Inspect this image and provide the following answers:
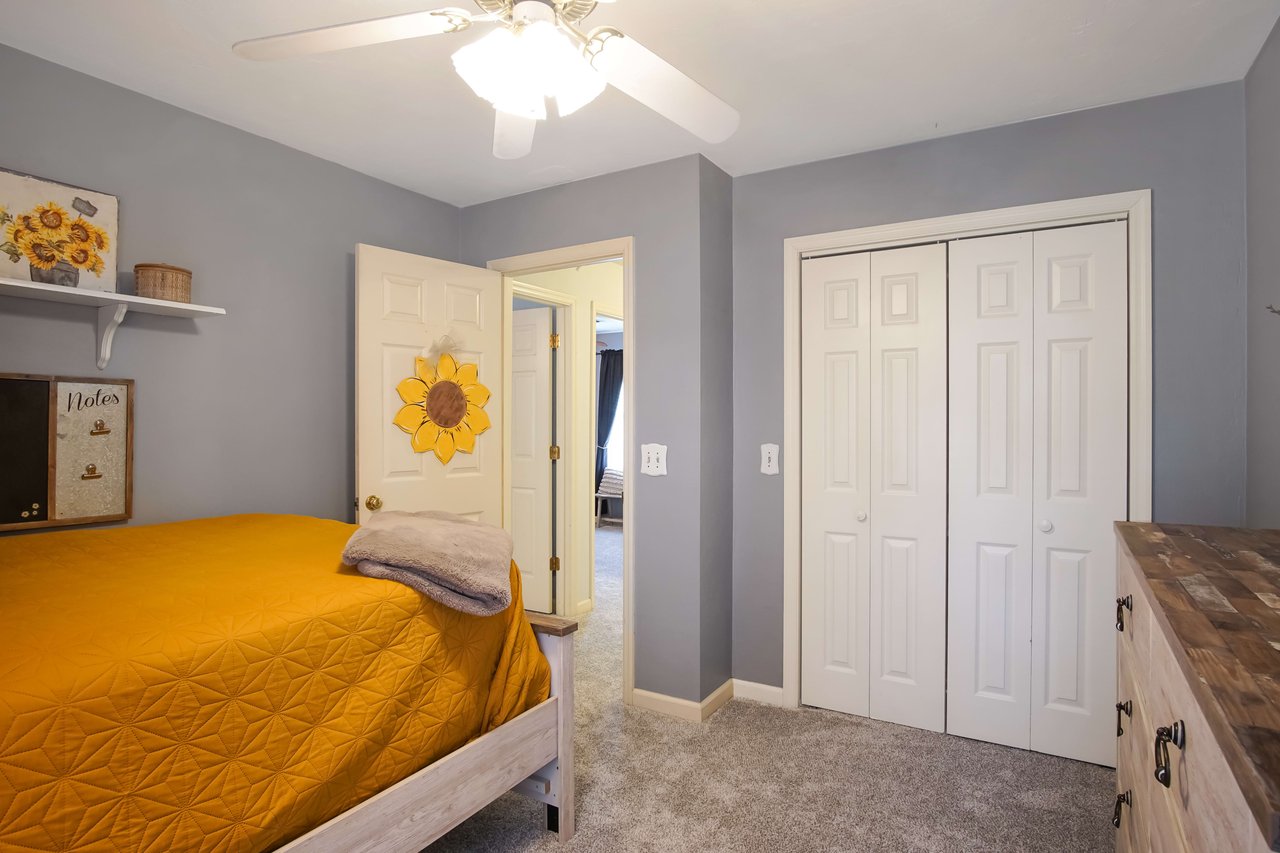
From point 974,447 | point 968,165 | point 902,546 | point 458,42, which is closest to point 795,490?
point 902,546

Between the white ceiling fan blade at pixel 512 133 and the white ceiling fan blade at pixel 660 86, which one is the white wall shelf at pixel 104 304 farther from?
the white ceiling fan blade at pixel 660 86

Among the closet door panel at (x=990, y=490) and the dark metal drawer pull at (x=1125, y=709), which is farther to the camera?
the closet door panel at (x=990, y=490)

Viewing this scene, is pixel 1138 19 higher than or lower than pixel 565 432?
higher

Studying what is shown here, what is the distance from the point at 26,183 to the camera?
6.77 feet

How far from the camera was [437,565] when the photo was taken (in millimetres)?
1631

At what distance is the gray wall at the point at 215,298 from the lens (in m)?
2.15

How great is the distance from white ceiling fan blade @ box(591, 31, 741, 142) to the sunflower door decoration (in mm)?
1850

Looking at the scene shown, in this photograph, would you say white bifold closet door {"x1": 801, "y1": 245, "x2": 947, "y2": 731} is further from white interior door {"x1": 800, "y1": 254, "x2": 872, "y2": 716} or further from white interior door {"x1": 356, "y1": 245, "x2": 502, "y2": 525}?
white interior door {"x1": 356, "y1": 245, "x2": 502, "y2": 525}

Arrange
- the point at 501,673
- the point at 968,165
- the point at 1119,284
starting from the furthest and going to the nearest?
the point at 968,165, the point at 1119,284, the point at 501,673

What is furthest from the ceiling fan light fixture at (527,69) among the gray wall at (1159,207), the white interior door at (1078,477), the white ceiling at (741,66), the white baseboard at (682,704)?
the white baseboard at (682,704)

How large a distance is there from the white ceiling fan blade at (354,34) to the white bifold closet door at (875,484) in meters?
1.92

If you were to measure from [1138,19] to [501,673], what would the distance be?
2397mm

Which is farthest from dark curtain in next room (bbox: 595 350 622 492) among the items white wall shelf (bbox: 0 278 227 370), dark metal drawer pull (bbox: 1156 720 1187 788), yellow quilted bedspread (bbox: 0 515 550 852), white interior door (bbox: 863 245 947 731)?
dark metal drawer pull (bbox: 1156 720 1187 788)

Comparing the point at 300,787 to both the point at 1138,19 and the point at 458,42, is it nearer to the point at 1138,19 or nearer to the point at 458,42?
the point at 458,42
